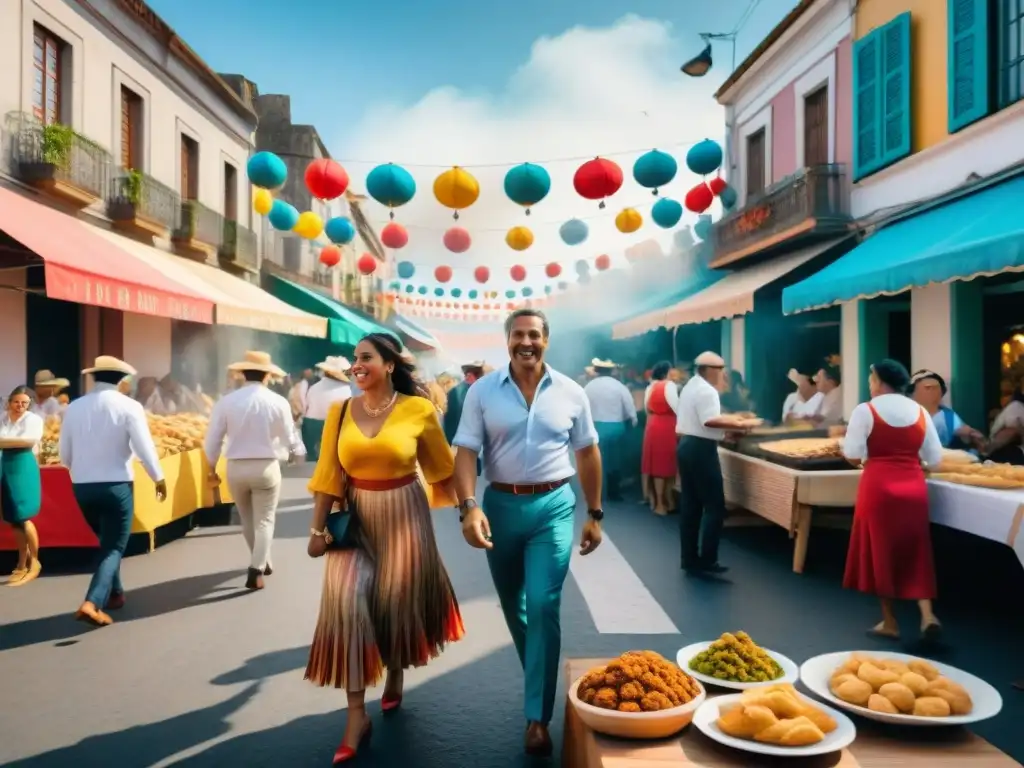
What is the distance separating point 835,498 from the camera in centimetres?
707

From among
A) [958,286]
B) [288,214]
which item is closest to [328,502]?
[958,286]

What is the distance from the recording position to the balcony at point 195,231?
1698 centimetres

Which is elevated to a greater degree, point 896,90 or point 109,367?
point 896,90

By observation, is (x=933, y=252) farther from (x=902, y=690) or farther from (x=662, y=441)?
(x=902, y=690)

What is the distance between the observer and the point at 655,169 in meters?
11.8

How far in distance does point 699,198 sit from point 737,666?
39.9 feet

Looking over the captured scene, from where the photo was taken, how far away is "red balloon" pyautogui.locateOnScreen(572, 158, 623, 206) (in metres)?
11.4

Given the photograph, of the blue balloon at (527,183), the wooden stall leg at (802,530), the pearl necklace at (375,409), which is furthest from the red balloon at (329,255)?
the pearl necklace at (375,409)

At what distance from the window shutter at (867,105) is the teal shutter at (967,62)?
1.59 metres

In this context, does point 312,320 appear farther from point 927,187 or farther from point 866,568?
point 866,568

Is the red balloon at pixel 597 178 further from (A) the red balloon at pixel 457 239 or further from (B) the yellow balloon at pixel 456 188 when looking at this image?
(A) the red balloon at pixel 457 239

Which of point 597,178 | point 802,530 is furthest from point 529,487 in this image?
point 597,178

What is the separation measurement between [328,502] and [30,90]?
11495 mm

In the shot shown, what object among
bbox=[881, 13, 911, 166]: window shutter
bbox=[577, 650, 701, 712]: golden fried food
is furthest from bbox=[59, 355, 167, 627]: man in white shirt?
bbox=[881, 13, 911, 166]: window shutter
